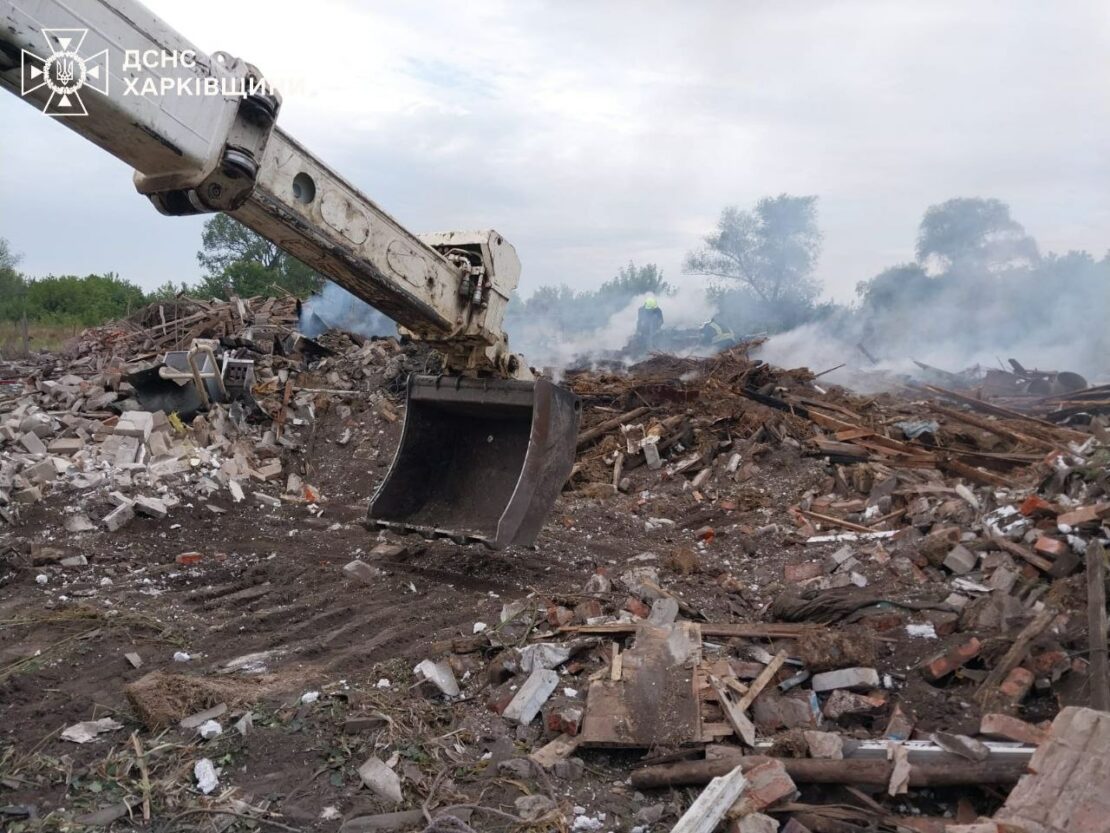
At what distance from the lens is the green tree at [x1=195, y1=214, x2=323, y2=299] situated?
2633 cm

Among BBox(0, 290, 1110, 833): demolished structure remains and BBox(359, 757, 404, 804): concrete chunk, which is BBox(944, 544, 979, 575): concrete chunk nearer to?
BBox(0, 290, 1110, 833): demolished structure remains

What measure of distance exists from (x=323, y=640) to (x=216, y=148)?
9.18 feet

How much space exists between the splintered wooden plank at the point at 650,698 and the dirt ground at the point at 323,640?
0.42 ft

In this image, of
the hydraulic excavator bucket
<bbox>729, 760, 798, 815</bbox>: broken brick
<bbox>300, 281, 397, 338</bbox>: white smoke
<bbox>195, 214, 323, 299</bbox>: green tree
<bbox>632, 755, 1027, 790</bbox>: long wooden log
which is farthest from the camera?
<bbox>195, 214, 323, 299</bbox>: green tree

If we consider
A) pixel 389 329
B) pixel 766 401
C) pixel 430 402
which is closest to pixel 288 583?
pixel 430 402

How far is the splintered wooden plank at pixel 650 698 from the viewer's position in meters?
3.72

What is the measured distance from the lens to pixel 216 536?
7480 millimetres

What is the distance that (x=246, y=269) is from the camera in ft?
93.4

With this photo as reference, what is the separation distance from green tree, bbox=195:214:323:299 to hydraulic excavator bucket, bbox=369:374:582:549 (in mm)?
15122

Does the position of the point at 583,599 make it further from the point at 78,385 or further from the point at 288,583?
the point at 78,385

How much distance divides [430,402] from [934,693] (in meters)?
4.00

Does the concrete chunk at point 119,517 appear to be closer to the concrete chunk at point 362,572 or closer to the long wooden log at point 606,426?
Result: the concrete chunk at point 362,572

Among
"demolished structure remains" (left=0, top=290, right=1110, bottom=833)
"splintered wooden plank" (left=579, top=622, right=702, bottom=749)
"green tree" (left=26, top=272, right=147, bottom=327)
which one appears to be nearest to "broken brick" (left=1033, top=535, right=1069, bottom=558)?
"demolished structure remains" (left=0, top=290, right=1110, bottom=833)

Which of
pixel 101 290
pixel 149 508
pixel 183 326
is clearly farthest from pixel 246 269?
pixel 149 508
